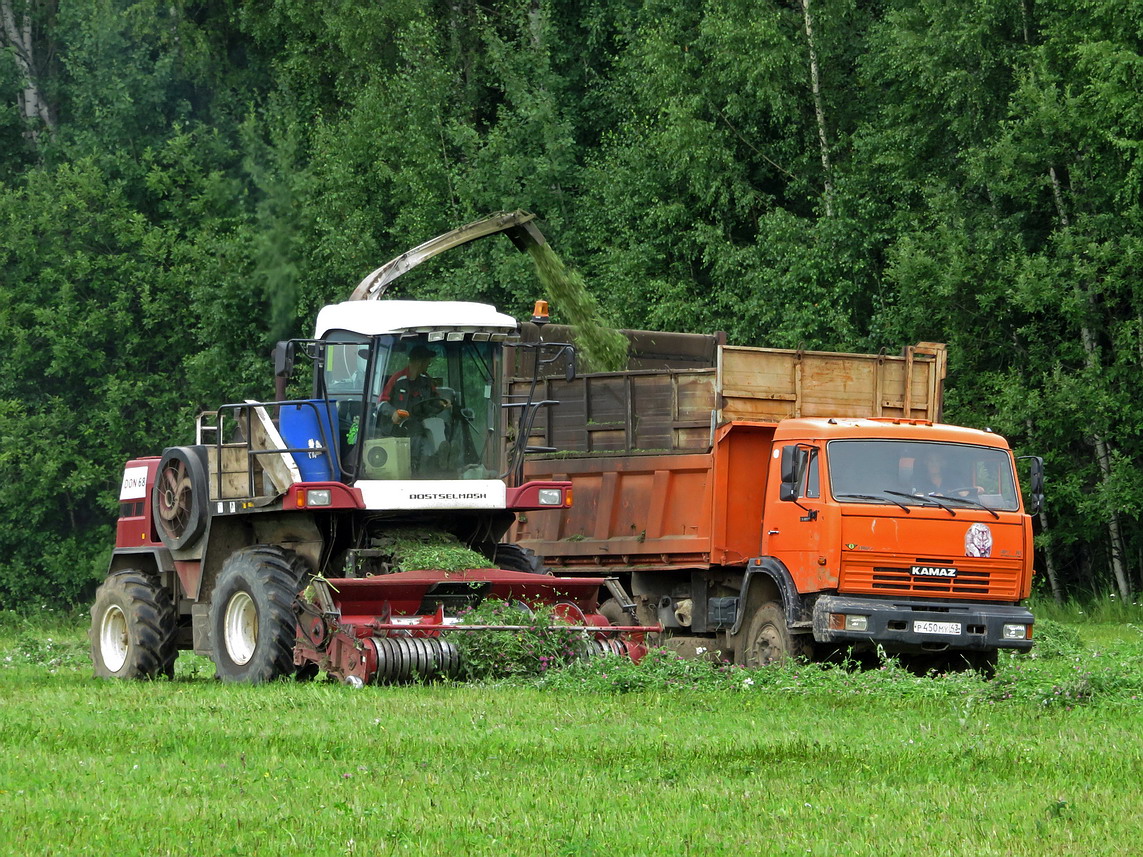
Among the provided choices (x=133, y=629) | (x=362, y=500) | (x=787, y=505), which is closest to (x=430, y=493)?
(x=362, y=500)

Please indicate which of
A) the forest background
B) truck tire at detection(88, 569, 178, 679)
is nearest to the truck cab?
truck tire at detection(88, 569, 178, 679)

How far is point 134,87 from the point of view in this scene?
4138 centimetres

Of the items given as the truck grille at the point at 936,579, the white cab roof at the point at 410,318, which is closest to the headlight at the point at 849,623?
the truck grille at the point at 936,579

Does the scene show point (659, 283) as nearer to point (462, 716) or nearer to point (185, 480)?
point (185, 480)

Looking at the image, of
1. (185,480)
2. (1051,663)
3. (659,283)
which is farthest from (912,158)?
(185,480)

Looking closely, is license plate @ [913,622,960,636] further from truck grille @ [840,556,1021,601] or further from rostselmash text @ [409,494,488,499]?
rostselmash text @ [409,494,488,499]

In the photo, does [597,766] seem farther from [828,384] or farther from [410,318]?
[828,384]

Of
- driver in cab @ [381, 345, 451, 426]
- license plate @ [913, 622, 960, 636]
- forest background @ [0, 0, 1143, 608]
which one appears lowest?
license plate @ [913, 622, 960, 636]

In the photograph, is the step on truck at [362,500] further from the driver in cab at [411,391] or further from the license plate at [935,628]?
the license plate at [935,628]

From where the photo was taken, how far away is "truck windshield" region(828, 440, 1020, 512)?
1516cm

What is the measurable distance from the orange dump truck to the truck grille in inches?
0.6

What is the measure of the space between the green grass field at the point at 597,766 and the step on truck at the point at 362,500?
2.92 ft

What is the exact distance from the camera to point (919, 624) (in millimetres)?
14727

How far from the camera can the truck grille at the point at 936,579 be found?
48.8ft
